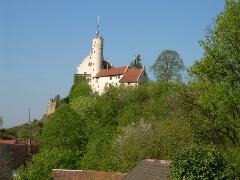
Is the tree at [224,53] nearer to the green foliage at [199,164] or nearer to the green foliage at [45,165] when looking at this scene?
the green foliage at [199,164]

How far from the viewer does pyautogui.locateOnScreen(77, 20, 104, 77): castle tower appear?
118 meters

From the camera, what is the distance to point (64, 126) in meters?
73.8

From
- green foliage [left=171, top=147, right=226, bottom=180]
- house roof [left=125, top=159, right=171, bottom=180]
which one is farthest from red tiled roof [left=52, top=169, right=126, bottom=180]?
green foliage [left=171, top=147, right=226, bottom=180]

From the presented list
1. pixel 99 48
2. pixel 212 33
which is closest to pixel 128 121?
pixel 212 33

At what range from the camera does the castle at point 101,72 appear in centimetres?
10425

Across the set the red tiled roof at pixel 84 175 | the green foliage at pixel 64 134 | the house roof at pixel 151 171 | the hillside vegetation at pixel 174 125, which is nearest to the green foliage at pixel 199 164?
the hillside vegetation at pixel 174 125

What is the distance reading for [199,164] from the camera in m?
25.6

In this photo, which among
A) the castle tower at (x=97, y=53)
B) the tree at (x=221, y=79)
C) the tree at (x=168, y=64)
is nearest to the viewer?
the tree at (x=221, y=79)

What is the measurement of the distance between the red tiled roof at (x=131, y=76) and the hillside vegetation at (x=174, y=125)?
19353 mm

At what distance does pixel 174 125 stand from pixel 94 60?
2990 inches

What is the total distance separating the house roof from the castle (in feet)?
222

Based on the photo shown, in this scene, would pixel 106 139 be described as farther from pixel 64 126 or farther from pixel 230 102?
pixel 230 102

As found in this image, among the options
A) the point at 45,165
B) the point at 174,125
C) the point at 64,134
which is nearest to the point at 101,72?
the point at 64,134

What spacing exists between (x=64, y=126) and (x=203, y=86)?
44072mm
